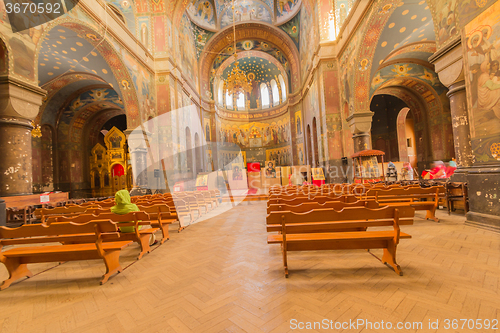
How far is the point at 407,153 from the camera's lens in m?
18.8

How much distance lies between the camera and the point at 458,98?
4.92 metres

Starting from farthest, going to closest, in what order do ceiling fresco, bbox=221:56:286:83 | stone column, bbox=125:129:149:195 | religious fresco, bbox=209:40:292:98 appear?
ceiling fresco, bbox=221:56:286:83 → religious fresco, bbox=209:40:292:98 → stone column, bbox=125:129:149:195

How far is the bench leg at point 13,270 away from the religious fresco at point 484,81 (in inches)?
291

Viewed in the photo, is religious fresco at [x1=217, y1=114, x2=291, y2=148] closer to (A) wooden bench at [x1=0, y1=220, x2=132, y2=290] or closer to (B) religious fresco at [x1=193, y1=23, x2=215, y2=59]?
(B) religious fresco at [x1=193, y1=23, x2=215, y2=59]

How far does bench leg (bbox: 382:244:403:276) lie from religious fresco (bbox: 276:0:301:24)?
21508 mm

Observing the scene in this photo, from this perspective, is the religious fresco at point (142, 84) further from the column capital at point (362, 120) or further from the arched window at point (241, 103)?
the arched window at point (241, 103)

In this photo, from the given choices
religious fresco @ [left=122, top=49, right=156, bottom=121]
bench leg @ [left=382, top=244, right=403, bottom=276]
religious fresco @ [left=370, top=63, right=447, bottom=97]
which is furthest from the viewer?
religious fresco @ [left=370, top=63, right=447, bottom=97]

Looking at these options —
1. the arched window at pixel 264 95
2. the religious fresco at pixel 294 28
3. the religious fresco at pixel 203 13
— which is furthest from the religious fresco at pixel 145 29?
the arched window at pixel 264 95

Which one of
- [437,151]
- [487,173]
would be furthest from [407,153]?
[487,173]

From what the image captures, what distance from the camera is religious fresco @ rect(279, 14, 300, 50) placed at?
761 inches

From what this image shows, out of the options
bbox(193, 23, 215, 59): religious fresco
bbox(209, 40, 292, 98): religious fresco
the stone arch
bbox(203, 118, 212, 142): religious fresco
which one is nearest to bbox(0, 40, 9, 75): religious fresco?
the stone arch

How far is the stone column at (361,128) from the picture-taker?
34.1 ft

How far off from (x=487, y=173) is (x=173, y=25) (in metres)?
17.0

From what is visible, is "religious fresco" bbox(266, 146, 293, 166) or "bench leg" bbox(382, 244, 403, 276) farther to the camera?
"religious fresco" bbox(266, 146, 293, 166)
